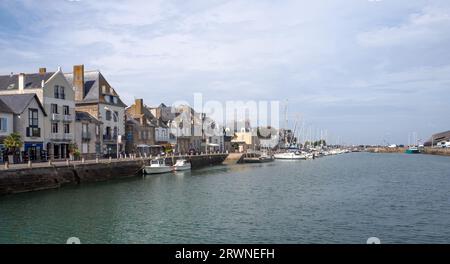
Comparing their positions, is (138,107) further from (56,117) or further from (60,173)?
(60,173)

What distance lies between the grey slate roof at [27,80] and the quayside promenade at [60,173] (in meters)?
13.6

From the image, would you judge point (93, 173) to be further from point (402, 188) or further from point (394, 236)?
point (394, 236)

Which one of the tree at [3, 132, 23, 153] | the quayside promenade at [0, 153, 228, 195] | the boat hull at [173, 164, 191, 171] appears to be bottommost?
the boat hull at [173, 164, 191, 171]

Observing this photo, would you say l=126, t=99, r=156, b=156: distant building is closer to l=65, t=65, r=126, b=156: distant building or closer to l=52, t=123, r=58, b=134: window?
l=65, t=65, r=126, b=156: distant building

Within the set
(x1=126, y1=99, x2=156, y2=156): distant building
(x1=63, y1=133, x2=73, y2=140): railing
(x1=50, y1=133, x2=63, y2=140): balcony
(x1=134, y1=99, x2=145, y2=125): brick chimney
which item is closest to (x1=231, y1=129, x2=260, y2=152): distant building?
(x1=126, y1=99, x2=156, y2=156): distant building

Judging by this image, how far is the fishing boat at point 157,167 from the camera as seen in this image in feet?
196

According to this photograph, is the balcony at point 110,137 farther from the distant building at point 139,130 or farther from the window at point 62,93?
the window at point 62,93

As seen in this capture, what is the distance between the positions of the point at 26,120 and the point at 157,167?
19.4 m

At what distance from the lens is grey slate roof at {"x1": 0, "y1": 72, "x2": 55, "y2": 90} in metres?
53.4

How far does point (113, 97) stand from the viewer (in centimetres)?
6975

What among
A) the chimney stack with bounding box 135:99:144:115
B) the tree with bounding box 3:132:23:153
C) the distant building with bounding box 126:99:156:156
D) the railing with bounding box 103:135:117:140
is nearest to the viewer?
the tree with bounding box 3:132:23:153

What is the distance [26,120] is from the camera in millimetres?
48156

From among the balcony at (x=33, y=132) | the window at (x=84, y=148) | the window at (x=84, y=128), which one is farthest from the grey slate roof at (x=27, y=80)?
the window at (x=84, y=148)

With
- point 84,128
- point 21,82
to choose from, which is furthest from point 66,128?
point 21,82
